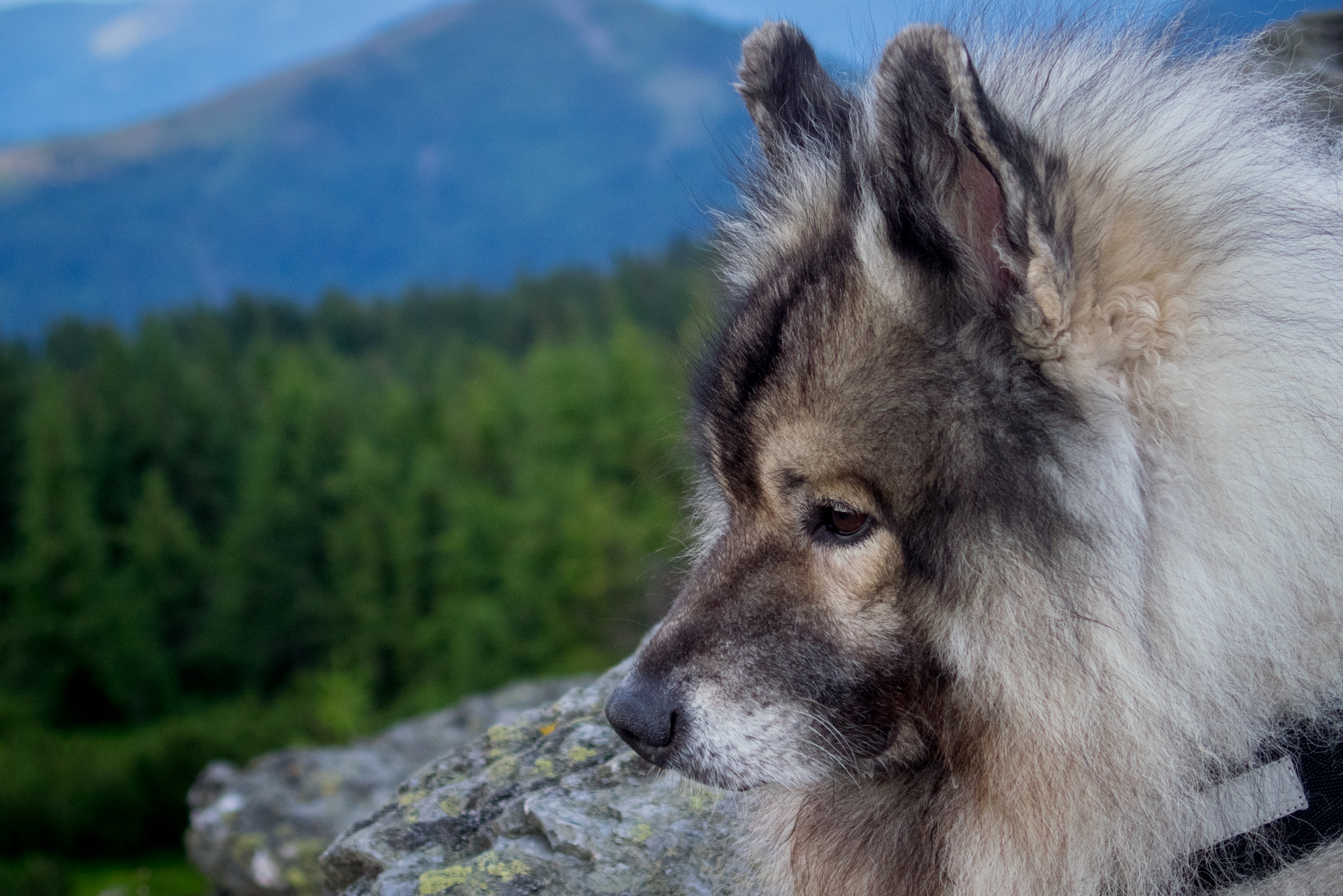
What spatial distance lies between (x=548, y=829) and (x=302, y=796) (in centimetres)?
494

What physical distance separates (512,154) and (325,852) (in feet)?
355

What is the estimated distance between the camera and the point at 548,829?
3139 millimetres

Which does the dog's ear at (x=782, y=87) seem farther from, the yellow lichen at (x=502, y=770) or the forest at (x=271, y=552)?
the forest at (x=271, y=552)

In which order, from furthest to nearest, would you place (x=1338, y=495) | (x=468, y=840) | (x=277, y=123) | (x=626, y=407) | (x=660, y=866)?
(x=277, y=123)
(x=626, y=407)
(x=468, y=840)
(x=660, y=866)
(x=1338, y=495)

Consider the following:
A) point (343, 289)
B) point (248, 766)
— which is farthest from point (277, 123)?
point (248, 766)

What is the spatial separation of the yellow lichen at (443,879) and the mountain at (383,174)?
2904 inches

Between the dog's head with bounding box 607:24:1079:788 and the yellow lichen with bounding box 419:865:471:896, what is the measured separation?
90cm

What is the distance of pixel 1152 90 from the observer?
2.43 m

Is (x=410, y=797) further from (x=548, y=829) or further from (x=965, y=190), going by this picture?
(x=965, y=190)

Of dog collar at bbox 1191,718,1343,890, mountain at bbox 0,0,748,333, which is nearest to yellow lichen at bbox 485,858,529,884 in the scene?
dog collar at bbox 1191,718,1343,890

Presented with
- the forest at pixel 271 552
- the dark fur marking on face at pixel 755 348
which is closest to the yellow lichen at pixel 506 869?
the dark fur marking on face at pixel 755 348

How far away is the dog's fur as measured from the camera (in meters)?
2.08

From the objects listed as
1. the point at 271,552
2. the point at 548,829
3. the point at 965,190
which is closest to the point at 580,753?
the point at 548,829

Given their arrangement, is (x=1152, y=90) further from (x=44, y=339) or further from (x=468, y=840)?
(x=44, y=339)
